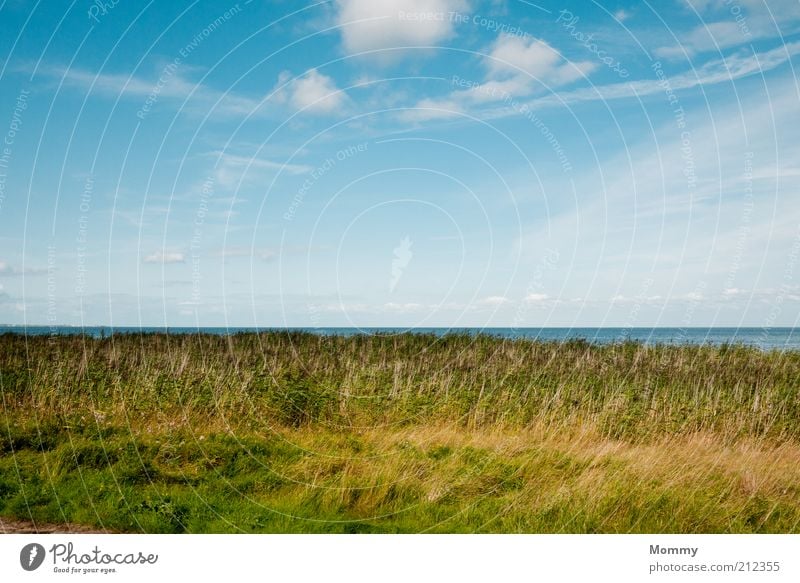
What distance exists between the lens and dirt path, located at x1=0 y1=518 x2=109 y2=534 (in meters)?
7.30

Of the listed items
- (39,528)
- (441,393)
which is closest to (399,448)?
(441,393)

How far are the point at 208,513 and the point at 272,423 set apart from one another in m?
4.52

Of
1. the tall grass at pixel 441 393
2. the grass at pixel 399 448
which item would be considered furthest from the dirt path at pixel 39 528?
the tall grass at pixel 441 393

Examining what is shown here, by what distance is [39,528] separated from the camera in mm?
7418

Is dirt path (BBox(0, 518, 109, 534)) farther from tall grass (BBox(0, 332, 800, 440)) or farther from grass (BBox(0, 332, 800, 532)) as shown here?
tall grass (BBox(0, 332, 800, 440))

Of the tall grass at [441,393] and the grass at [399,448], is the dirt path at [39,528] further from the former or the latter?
the tall grass at [441,393]

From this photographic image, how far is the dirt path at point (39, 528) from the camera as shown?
7.30 meters

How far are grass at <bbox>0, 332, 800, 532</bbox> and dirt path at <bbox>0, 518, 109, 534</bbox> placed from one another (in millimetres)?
129

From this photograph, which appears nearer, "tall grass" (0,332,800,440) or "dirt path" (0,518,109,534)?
"dirt path" (0,518,109,534)

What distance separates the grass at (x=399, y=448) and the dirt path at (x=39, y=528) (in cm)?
13

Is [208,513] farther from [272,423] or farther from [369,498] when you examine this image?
[272,423]

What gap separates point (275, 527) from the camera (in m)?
7.53

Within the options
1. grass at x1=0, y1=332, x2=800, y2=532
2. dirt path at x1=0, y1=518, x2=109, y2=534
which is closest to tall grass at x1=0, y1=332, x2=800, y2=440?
grass at x1=0, y1=332, x2=800, y2=532
